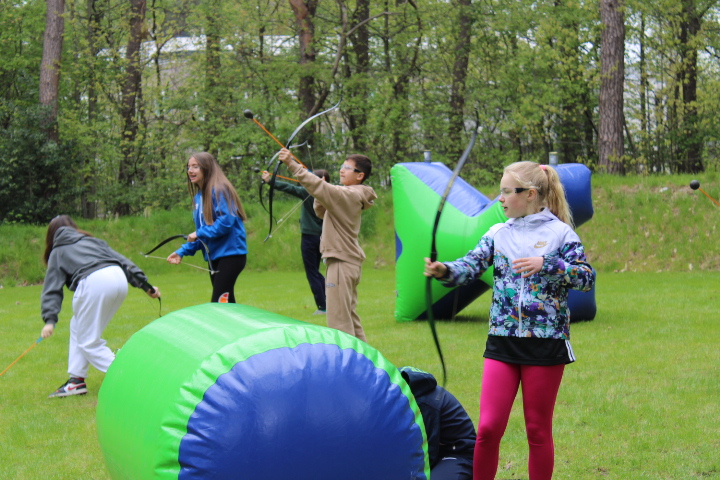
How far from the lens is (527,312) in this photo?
11.7 feet

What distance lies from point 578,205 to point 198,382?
6.19m

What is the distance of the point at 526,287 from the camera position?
11.8 feet

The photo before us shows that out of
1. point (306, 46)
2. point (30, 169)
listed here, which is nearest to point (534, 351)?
point (306, 46)

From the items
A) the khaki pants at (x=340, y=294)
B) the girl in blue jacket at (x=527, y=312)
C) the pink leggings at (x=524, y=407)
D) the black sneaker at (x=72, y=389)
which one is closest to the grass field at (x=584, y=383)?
the black sneaker at (x=72, y=389)

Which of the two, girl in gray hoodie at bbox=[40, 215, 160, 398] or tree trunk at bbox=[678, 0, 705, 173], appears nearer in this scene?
girl in gray hoodie at bbox=[40, 215, 160, 398]

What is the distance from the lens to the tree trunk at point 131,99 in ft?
78.5

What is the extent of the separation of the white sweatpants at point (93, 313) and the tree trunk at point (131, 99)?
18.2 m

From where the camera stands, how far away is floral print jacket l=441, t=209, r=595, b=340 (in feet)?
11.7

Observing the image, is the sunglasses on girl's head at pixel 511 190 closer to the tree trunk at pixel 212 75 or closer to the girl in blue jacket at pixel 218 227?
the girl in blue jacket at pixel 218 227

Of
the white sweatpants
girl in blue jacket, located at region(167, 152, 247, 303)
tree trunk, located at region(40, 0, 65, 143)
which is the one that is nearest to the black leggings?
girl in blue jacket, located at region(167, 152, 247, 303)

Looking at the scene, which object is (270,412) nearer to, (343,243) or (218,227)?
(343,243)

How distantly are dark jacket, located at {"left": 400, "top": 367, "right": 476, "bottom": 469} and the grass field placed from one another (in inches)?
12.1

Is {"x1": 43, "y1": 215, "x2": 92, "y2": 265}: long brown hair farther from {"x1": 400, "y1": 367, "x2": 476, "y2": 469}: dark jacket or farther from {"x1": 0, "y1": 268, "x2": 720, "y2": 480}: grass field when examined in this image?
{"x1": 400, "y1": 367, "x2": 476, "y2": 469}: dark jacket

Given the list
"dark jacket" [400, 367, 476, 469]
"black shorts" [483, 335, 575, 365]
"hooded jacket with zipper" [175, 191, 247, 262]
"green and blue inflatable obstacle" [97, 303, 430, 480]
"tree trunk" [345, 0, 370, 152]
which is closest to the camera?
"green and blue inflatable obstacle" [97, 303, 430, 480]
